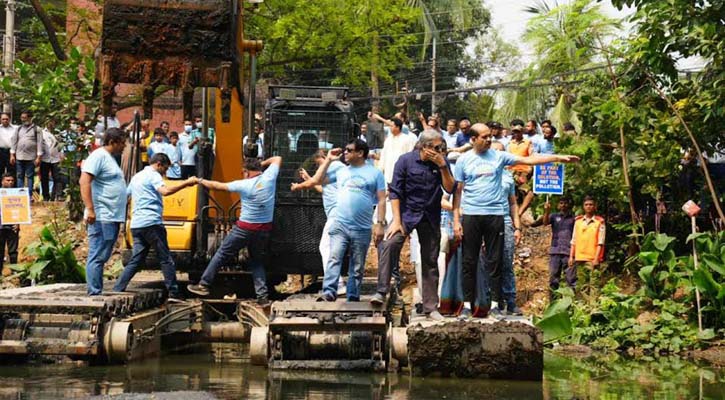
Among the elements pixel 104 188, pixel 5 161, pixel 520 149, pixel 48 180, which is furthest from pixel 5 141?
pixel 104 188

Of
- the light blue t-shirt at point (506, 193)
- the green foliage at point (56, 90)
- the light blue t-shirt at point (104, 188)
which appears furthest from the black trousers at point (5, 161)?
the light blue t-shirt at point (506, 193)

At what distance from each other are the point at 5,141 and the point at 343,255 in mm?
14328

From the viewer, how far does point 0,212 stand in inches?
827

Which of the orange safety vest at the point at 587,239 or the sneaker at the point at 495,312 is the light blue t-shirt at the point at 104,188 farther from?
the orange safety vest at the point at 587,239

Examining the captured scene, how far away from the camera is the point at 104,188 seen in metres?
14.2

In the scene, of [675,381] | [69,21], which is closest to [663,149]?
→ [675,381]

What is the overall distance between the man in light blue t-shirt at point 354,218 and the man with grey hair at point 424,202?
57 centimetres

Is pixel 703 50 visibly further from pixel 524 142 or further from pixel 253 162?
pixel 253 162

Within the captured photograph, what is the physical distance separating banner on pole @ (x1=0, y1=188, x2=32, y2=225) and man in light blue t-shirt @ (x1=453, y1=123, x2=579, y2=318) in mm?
10244

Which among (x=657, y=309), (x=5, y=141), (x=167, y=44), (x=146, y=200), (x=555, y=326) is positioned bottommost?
(x=555, y=326)

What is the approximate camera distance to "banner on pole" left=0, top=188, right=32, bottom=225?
68.5 feet

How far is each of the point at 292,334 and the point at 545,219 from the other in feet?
26.3

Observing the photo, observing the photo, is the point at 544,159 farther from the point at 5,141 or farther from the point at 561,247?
the point at 5,141

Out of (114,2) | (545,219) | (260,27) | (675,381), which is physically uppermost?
(260,27)
